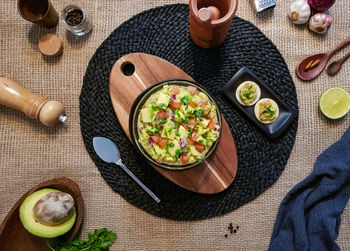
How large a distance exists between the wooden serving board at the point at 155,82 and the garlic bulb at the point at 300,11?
0.66 m

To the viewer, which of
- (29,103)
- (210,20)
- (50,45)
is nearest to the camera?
(210,20)

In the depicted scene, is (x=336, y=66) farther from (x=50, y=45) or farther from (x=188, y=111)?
(x=50, y=45)

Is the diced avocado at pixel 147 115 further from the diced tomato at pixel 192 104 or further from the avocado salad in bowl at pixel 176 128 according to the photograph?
the diced tomato at pixel 192 104

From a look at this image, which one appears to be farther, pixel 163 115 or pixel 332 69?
pixel 332 69

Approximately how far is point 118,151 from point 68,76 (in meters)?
0.50

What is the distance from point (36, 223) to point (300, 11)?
171 cm

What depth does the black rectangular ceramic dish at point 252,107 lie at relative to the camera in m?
1.62

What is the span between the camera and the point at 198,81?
1646 millimetres

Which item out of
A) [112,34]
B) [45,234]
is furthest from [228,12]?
[45,234]

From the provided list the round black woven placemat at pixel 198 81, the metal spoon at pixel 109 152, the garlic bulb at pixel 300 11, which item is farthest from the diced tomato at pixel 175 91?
the garlic bulb at pixel 300 11

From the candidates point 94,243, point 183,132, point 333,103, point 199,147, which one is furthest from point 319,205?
point 94,243

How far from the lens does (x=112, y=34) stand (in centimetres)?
166

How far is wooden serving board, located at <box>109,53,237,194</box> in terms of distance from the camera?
1595mm

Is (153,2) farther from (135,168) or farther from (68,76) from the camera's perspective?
(135,168)
